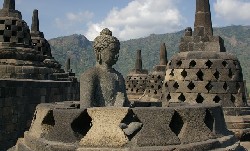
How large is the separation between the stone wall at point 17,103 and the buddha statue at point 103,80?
3.59 metres

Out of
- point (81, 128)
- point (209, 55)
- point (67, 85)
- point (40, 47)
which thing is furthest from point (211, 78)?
point (40, 47)

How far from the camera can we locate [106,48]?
16.6 ft

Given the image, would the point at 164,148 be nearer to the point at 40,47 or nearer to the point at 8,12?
the point at 8,12

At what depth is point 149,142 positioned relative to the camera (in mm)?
3896

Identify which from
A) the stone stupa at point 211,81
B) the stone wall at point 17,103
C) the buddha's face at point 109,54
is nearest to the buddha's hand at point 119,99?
the buddha's face at point 109,54

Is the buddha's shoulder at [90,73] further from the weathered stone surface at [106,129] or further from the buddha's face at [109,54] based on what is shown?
the weathered stone surface at [106,129]

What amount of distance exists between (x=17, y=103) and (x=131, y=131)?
17.7ft

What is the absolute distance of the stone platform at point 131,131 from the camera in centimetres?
391

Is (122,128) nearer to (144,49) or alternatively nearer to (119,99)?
(119,99)

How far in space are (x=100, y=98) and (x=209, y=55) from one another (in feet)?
14.1

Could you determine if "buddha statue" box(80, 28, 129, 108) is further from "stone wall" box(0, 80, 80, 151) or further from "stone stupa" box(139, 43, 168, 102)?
"stone stupa" box(139, 43, 168, 102)

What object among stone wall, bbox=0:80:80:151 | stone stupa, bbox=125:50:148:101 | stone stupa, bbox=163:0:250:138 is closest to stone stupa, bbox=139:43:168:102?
→ stone stupa, bbox=125:50:148:101

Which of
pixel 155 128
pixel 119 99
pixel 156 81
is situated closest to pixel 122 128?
pixel 155 128

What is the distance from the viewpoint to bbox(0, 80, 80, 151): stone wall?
26.4ft
